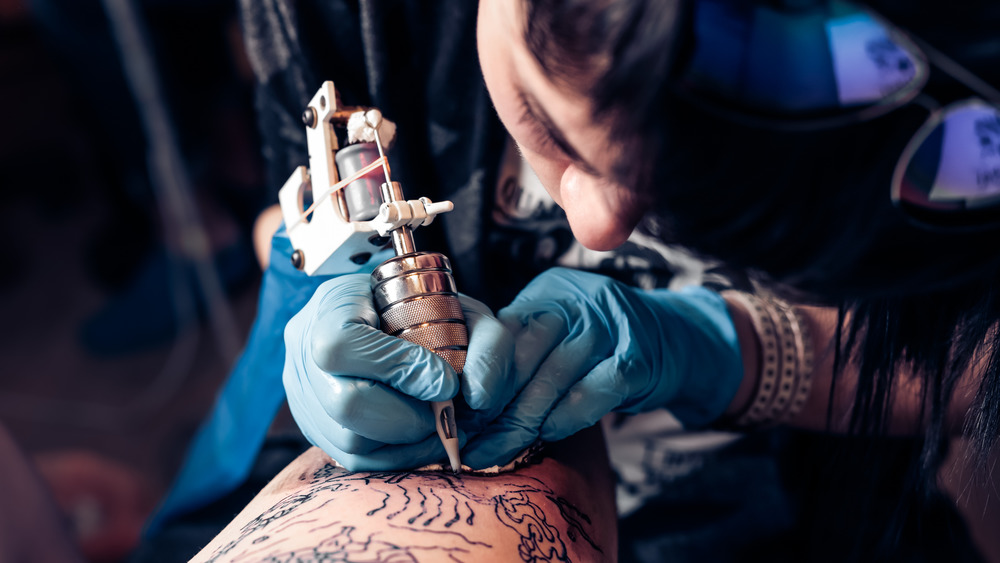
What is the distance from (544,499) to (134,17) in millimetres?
1532

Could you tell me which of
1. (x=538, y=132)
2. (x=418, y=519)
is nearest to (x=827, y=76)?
(x=538, y=132)

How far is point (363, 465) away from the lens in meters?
0.62

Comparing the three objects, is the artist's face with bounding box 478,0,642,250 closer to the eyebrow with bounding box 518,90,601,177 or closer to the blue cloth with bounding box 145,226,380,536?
the eyebrow with bounding box 518,90,601,177

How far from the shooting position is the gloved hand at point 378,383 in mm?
560

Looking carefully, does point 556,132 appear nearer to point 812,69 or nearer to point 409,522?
point 812,69

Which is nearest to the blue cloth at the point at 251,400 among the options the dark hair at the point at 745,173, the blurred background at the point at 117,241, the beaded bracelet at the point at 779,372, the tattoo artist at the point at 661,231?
the tattoo artist at the point at 661,231

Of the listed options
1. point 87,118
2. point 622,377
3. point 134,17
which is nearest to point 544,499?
point 622,377

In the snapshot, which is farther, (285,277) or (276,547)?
(285,277)

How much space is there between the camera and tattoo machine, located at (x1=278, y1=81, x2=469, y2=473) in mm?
559

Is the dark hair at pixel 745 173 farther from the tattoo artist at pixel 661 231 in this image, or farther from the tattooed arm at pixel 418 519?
the tattooed arm at pixel 418 519

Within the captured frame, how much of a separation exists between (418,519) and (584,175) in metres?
0.33

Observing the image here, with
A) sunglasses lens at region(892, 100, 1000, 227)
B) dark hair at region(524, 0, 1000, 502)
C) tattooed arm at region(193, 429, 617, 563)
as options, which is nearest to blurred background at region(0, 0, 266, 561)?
tattooed arm at region(193, 429, 617, 563)

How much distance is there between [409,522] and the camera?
55cm

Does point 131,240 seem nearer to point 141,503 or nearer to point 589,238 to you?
point 141,503
